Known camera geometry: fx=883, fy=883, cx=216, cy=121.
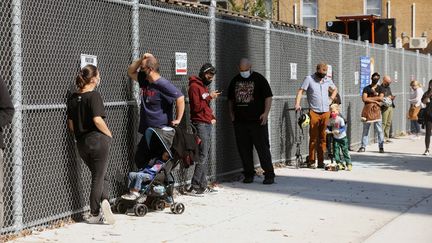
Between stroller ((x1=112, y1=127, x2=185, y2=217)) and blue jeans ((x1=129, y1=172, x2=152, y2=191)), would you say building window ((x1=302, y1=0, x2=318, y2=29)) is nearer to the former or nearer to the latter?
stroller ((x1=112, y1=127, x2=185, y2=217))

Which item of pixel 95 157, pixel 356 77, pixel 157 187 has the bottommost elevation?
pixel 157 187

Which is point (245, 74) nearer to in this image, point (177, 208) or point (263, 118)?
point (263, 118)

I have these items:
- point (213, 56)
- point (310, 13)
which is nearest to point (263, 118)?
point (213, 56)

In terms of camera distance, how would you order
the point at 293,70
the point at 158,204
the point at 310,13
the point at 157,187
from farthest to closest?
the point at 310,13 → the point at 293,70 → the point at 158,204 → the point at 157,187

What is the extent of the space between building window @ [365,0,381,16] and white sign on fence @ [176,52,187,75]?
29193mm

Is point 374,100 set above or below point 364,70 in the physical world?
below

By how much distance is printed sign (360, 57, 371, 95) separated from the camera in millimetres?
22531

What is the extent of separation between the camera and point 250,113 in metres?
13.4

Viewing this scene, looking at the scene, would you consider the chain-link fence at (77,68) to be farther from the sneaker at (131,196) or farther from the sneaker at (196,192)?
the sneaker at (131,196)

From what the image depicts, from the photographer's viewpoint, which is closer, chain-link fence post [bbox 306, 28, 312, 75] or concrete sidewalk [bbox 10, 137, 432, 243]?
concrete sidewalk [bbox 10, 137, 432, 243]

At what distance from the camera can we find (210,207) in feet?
36.4

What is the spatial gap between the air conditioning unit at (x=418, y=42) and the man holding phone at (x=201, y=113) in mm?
27832

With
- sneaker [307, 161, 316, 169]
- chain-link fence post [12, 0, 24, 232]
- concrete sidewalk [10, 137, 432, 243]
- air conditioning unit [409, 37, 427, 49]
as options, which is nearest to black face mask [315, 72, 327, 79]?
sneaker [307, 161, 316, 169]

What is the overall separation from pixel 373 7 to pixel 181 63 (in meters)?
29.5
